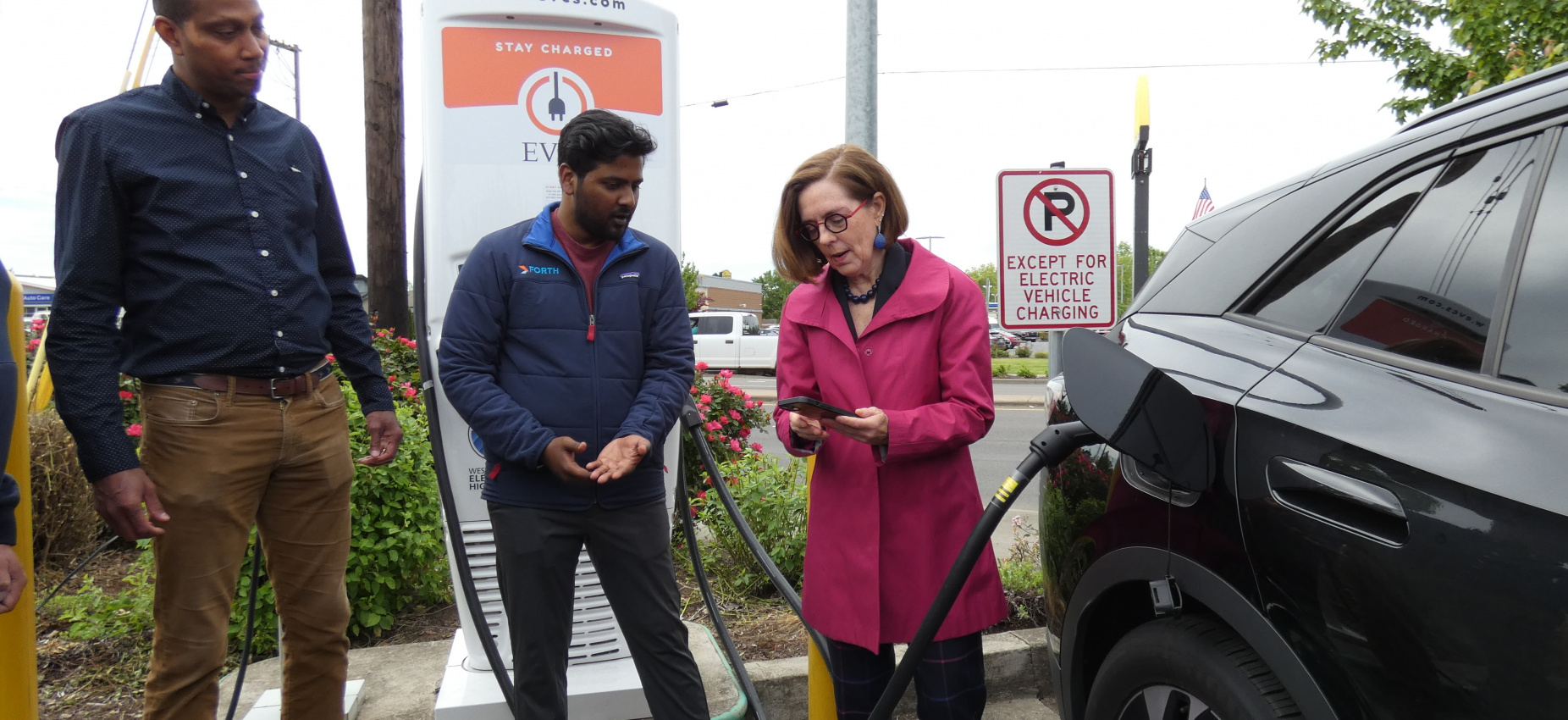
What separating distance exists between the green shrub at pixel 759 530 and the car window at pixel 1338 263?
109 inches

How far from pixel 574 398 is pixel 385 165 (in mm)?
5114

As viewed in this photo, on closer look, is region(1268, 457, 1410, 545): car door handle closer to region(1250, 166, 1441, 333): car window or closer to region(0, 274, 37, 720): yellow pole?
region(1250, 166, 1441, 333): car window

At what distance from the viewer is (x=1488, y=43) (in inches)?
290

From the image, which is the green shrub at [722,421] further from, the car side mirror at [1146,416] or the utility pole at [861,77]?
the car side mirror at [1146,416]

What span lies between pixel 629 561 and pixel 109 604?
2475mm

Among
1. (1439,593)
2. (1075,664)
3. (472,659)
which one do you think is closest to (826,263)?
(1075,664)

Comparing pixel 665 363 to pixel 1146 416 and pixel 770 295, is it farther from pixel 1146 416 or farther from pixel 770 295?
pixel 770 295

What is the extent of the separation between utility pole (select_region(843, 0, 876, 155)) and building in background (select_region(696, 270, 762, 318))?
7426 cm

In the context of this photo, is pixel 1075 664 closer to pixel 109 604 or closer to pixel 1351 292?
pixel 1351 292

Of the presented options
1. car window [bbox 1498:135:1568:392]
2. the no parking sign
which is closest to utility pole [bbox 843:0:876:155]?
the no parking sign

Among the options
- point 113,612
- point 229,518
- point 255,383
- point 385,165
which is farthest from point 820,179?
point 385,165

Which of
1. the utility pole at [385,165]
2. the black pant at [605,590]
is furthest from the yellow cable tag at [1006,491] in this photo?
the utility pole at [385,165]

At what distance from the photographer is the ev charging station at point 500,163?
3.01m

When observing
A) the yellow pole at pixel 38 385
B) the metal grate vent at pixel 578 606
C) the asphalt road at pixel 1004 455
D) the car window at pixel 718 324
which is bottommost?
the asphalt road at pixel 1004 455
